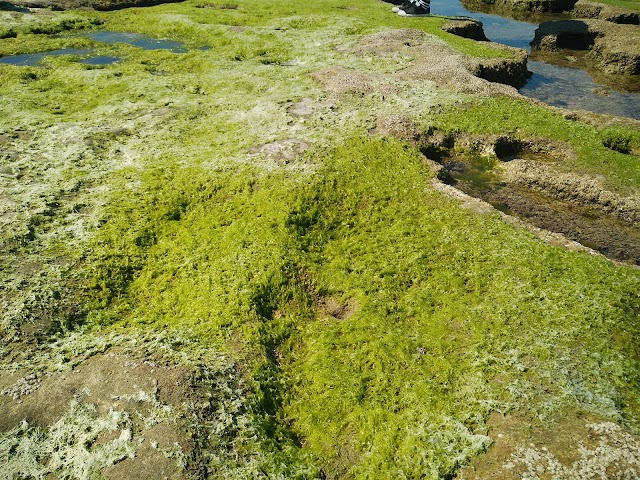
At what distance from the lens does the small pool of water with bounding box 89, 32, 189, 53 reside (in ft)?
103

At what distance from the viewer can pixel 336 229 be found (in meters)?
13.4

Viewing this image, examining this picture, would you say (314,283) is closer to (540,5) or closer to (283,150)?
(283,150)

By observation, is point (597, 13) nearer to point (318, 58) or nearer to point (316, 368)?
point (318, 58)

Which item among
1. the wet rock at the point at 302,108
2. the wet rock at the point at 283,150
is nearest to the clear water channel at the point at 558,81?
the wet rock at the point at 302,108

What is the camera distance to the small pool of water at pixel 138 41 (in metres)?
31.4

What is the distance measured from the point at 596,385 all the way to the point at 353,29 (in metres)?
31.7

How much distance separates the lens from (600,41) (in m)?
35.1

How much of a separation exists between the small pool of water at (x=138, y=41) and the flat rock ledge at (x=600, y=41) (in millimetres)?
29257

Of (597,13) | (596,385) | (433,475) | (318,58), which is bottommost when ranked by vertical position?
(433,475)

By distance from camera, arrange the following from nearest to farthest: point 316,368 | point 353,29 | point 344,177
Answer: point 316,368 → point 344,177 → point 353,29

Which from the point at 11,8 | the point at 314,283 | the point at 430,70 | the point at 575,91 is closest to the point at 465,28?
the point at 575,91

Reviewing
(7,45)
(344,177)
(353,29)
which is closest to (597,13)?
(353,29)

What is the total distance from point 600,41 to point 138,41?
35.6m

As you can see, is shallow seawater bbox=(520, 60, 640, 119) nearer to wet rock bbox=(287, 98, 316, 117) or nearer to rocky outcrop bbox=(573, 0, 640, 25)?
rocky outcrop bbox=(573, 0, 640, 25)
